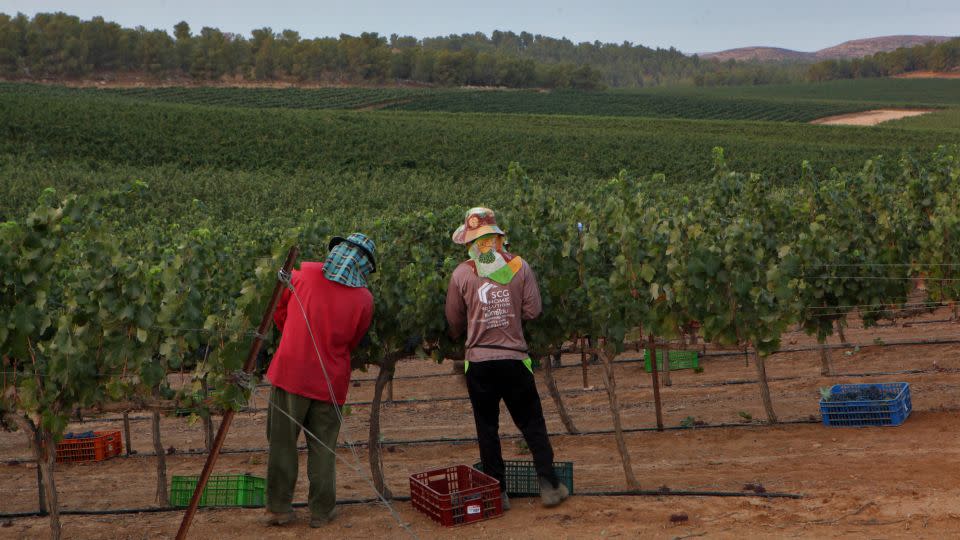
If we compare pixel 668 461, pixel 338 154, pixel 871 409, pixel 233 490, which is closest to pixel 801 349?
pixel 871 409

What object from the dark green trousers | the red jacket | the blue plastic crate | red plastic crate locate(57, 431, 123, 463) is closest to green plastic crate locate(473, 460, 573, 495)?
the dark green trousers

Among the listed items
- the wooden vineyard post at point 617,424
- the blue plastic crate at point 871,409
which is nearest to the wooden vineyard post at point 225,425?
the wooden vineyard post at point 617,424

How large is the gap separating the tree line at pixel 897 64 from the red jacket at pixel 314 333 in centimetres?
12533

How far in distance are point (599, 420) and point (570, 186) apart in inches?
1031

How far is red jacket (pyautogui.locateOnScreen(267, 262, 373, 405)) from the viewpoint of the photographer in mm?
5738

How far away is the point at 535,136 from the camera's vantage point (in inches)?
1896

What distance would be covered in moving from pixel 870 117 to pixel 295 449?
73622 millimetres

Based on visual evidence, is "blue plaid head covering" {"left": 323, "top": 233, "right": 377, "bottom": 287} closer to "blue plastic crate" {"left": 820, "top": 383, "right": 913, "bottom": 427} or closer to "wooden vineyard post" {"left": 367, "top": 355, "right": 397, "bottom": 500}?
"wooden vineyard post" {"left": 367, "top": 355, "right": 397, "bottom": 500}

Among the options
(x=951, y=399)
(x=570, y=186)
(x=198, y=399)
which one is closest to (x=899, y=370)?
(x=951, y=399)

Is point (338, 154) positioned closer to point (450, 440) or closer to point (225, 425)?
point (450, 440)

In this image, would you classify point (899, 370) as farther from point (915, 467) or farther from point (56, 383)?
point (56, 383)

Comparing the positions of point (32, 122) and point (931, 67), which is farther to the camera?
point (931, 67)

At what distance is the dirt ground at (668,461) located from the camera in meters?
5.78

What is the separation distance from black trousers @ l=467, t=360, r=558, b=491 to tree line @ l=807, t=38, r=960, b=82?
124786mm
